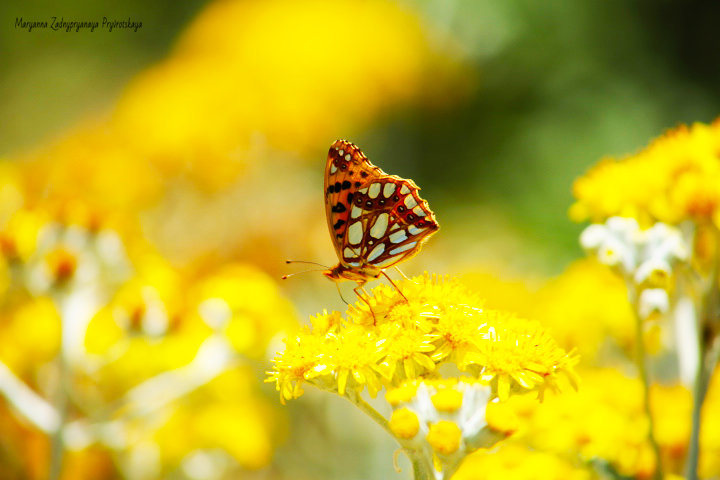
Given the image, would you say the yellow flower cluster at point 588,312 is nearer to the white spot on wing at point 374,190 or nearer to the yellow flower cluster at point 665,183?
the yellow flower cluster at point 665,183

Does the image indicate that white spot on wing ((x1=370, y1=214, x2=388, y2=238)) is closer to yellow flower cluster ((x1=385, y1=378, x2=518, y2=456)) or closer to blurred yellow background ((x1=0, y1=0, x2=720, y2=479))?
yellow flower cluster ((x1=385, y1=378, x2=518, y2=456))

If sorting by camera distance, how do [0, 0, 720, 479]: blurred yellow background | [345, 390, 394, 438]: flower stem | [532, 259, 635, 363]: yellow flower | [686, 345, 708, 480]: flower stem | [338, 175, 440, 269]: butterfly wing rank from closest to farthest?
[345, 390, 394, 438]: flower stem < [686, 345, 708, 480]: flower stem < [338, 175, 440, 269]: butterfly wing < [532, 259, 635, 363]: yellow flower < [0, 0, 720, 479]: blurred yellow background

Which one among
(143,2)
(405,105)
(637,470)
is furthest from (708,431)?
(143,2)

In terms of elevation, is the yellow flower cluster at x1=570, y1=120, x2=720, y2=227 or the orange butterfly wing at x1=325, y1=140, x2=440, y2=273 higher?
the yellow flower cluster at x1=570, y1=120, x2=720, y2=227

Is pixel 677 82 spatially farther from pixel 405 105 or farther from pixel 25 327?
pixel 25 327

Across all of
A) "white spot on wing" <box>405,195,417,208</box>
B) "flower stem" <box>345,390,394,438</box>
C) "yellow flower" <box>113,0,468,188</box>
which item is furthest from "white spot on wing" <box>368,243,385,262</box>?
"yellow flower" <box>113,0,468,188</box>

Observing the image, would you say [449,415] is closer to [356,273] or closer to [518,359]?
[518,359]

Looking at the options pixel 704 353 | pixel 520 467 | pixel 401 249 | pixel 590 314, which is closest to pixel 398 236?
pixel 401 249
